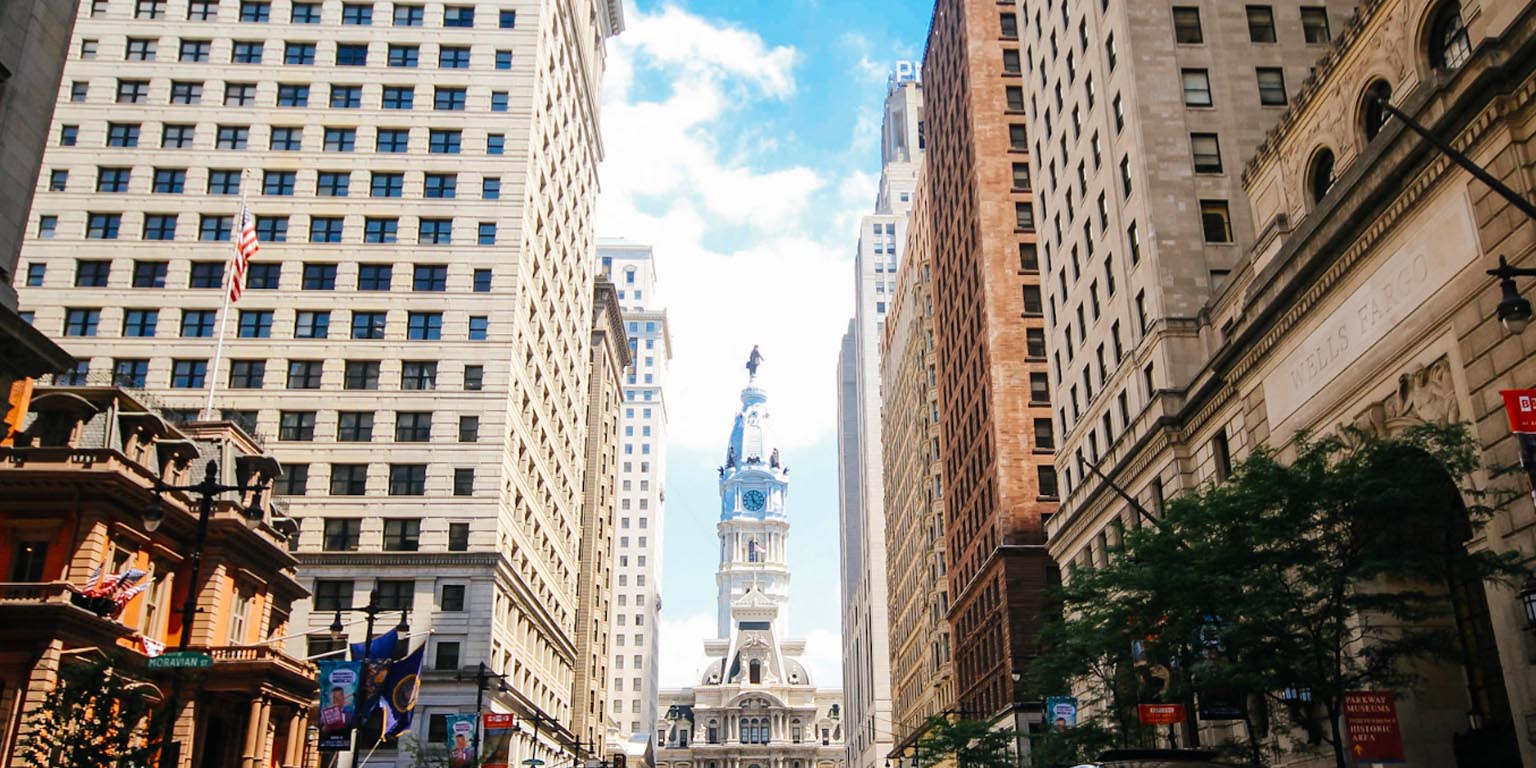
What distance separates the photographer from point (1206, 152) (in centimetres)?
4844

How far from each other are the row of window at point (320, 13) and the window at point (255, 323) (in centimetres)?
1836

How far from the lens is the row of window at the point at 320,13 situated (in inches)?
2879

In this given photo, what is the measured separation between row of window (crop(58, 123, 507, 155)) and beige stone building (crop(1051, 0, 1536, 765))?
46376 mm

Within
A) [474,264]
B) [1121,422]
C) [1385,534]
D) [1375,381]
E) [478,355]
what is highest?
[474,264]

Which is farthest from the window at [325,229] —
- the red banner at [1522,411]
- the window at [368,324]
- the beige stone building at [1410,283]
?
the red banner at [1522,411]

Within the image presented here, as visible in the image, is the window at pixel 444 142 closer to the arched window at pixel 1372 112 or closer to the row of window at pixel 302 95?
the row of window at pixel 302 95

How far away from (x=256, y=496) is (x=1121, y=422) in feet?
112

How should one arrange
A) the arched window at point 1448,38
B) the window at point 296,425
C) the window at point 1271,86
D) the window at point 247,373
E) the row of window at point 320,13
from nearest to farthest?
the arched window at point 1448,38
the window at point 1271,86
the window at point 296,425
the window at point 247,373
the row of window at point 320,13

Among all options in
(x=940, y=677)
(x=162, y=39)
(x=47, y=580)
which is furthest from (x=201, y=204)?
(x=940, y=677)

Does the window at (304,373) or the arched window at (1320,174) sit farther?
the window at (304,373)

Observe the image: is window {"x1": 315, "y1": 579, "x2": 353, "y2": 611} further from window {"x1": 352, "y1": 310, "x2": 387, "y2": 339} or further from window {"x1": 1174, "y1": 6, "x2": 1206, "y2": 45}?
window {"x1": 1174, "y1": 6, "x2": 1206, "y2": 45}

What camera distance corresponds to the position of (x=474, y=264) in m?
69.1

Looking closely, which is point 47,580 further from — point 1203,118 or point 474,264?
point 1203,118

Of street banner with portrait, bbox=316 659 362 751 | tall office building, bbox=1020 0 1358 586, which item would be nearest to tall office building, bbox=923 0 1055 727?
tall office building, bbox=1020 0 1358 586
